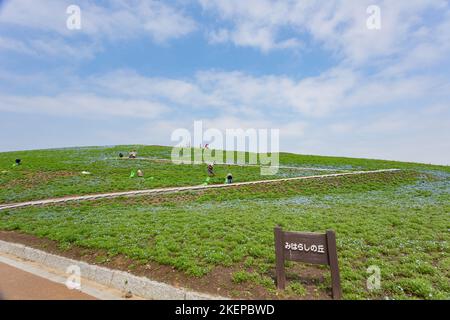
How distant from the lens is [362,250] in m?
9.02

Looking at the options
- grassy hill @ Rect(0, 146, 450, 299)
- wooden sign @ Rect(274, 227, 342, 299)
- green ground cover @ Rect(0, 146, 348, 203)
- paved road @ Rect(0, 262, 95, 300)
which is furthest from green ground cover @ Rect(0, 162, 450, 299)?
green ground cover @ Rect(0, 146, 348, 203)

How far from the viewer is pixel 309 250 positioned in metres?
6.51

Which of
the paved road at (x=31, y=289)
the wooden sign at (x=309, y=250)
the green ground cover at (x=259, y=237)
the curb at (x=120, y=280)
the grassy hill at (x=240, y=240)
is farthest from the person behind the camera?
the green ground cover at (x=259, y=237)

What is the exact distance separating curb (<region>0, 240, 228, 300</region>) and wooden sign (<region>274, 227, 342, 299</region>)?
185cm

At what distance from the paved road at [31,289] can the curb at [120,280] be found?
786 mm

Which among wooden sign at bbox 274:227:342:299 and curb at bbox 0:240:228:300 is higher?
wooden sign at bbox 274:227:342:299

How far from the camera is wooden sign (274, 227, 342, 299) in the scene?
6250mm

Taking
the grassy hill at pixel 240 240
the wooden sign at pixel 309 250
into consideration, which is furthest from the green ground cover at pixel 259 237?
the wooden sign at pixel 309 250

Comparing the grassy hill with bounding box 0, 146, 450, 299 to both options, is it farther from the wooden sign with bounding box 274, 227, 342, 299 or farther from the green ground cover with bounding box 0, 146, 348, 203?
the green ground cover with bounding box 0, 146, 348, 203

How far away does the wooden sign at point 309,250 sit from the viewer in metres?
6.25

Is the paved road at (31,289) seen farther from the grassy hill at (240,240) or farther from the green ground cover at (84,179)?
the green ground cover at (84,179)

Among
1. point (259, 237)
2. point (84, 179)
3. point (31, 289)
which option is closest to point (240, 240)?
point (259, 237)
